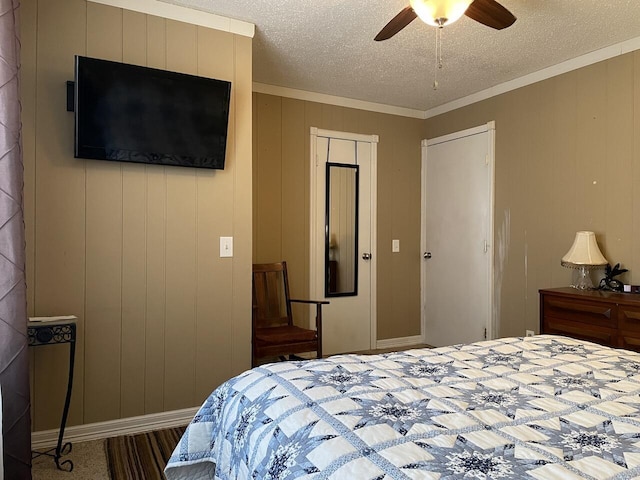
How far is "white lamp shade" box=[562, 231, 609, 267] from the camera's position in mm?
3078

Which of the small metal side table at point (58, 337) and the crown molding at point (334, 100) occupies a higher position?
the crown molding at point (334, 100)

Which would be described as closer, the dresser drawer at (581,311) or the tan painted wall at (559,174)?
the dresser drawer at (581,311)

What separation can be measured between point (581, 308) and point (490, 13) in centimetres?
193

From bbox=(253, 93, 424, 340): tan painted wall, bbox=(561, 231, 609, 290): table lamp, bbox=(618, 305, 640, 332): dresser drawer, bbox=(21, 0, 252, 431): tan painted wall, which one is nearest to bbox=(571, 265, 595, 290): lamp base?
bbox=(561, 231, 609, 290): table lamp

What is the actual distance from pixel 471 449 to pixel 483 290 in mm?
3371

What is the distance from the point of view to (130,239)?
263 cm

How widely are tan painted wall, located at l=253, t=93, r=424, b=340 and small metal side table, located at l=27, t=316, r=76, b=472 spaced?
75.3 inches

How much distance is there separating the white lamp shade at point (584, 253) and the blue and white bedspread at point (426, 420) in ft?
4.63

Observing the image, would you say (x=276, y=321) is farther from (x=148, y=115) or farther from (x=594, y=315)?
(x=594, y=315)

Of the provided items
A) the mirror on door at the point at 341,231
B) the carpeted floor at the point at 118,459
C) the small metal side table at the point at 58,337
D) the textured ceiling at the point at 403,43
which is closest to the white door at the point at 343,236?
the mirror on door at the point at 341,231

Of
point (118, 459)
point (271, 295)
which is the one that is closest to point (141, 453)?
point (118, 459)

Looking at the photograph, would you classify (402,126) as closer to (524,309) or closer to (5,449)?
A: (524,309)

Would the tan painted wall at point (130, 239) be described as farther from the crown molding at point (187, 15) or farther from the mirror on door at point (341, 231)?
the mirror on door at point (341, 231)

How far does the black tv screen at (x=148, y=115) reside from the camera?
2.38m
